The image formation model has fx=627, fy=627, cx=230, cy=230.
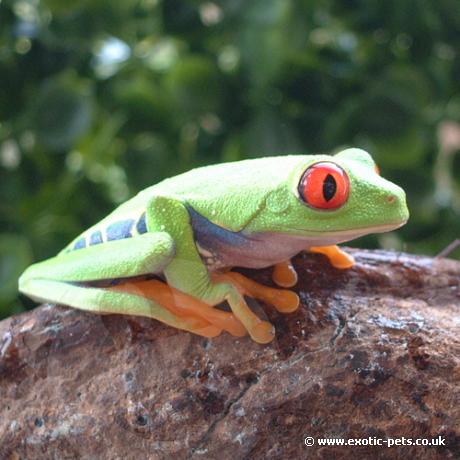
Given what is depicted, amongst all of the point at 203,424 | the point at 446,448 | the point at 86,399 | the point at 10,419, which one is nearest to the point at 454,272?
the point at 446,448

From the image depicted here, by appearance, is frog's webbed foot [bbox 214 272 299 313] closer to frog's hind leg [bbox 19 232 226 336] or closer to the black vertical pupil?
frog's hind leg [bbox 19 232 226 336]

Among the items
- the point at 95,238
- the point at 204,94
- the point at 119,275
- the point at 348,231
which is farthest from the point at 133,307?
the point at 204,94

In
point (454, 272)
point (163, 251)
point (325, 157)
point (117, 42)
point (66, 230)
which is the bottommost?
point (454, 272)

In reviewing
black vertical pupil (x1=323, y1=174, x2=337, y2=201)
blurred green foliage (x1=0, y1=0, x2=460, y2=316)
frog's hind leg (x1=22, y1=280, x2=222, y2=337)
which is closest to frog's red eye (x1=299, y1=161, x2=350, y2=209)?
black vertical pupil (x1=323, y1=174, x2=337, y2=201)

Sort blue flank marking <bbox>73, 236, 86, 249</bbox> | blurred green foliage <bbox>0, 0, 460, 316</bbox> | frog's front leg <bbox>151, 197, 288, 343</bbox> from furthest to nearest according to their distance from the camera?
1. blurred green foliage <bbox>0, 0, 460, 316</bbox>
2. blue flank marking <bbox>73, 236, 86, 249</bbox>
3. frog's front leg <bbox>151, 197, 288, 343</bbox>

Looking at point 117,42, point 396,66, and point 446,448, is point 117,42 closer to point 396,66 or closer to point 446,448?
point 396,66

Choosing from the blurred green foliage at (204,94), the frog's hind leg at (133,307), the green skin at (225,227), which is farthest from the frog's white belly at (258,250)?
the blurred green foliage at (204,94)

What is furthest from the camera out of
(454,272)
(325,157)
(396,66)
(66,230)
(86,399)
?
(396,66)
